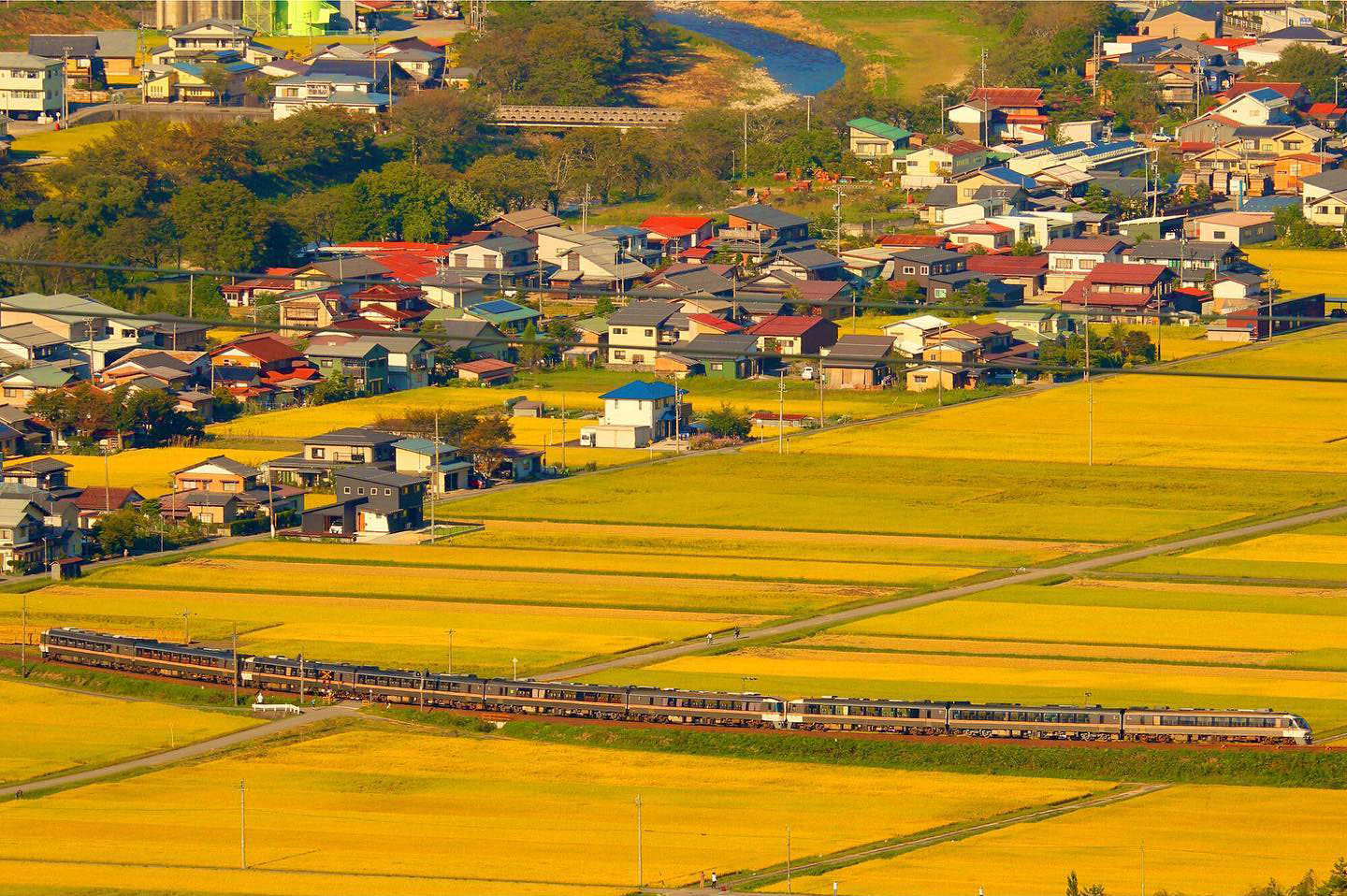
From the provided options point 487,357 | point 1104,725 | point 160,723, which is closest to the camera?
point 1104,725

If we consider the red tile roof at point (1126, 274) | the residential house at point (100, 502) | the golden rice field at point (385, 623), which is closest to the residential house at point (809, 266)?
the red tile roof at point (1126, 274)

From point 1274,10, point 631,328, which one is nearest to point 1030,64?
point 1274,10

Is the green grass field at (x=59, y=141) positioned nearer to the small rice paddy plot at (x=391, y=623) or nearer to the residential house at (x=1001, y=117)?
the residential house at (x=1001, y=117)

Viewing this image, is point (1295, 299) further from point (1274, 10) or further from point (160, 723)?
point (1274, 10)

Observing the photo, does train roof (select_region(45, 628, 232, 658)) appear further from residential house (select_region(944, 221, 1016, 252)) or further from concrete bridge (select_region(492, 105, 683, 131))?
concrete bridge (select_region(492, 105, 683, 131))

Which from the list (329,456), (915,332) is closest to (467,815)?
(329,456)

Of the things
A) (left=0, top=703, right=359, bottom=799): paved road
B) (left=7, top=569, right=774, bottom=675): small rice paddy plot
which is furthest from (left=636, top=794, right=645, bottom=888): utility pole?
(left=7, top=569, right=774, bottom=675): small rice paddy plot
